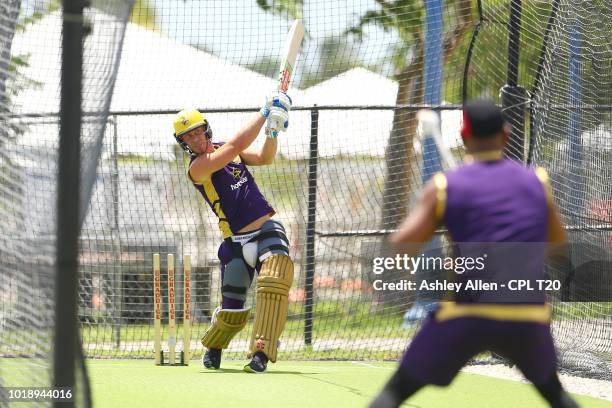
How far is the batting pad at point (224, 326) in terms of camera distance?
326 inches

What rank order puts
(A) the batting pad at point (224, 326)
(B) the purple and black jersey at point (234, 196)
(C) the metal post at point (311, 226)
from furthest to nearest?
1. (C) the metal post at point (311, 226)
2. (A) the batting pad at point (224, 326)
3. (B) the purple and black jersey at point (234, 196)

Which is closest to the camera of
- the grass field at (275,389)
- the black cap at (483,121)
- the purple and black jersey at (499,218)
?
the purple and black jersey at (499,218)

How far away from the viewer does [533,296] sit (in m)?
4.00

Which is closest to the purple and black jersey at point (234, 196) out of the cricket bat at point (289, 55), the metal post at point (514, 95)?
the cricket bat at point (289, 55)

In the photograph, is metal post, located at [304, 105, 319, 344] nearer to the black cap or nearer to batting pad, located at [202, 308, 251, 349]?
batting pad, located at [202, 308, 251, 349]

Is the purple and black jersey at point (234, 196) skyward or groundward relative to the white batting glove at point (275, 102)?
groundward

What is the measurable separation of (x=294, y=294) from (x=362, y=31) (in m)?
3.16

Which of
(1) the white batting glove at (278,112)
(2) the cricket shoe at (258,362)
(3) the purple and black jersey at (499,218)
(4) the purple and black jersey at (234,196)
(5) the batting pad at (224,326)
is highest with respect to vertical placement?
(1) the white batting glove at (278,112)

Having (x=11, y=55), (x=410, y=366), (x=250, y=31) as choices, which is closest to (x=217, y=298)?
(x=250, y=31)

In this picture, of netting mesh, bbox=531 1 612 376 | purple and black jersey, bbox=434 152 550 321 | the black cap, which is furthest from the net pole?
netting mesh, bbox=531 1 612 376

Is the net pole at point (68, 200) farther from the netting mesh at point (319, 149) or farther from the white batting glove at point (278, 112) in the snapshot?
the netting mesh at point (319, 149)

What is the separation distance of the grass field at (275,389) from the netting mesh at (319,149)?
63.3 inches

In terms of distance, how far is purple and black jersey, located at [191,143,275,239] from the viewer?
814cm

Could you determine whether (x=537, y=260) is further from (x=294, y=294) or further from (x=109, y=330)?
(x=294, y=294)
